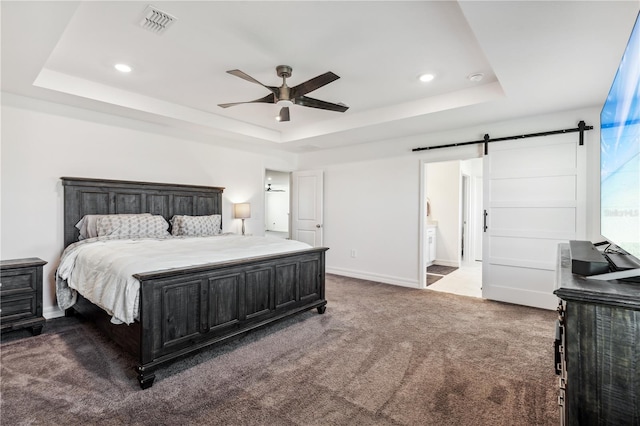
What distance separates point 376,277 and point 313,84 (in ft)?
11.6

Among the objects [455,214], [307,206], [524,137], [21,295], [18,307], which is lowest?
[18,307]

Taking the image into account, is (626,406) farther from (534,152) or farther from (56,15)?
(534,152)

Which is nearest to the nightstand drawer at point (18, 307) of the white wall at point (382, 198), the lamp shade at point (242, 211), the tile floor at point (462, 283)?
the lamp shade at point (242, 211)

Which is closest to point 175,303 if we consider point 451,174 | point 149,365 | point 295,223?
point 149,365

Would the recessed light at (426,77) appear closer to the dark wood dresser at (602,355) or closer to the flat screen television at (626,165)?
the flat screen television at (626,165)

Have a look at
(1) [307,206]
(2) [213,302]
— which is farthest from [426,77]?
(1) [307,206]

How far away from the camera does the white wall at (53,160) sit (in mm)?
3195

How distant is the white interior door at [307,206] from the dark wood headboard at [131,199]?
1784 mm

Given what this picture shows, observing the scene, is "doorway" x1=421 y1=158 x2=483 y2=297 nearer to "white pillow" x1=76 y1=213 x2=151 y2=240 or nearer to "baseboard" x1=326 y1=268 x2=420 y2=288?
"baseboard" x1=326 y1=268 x2=420 y2=288

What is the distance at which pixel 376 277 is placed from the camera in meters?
5.20

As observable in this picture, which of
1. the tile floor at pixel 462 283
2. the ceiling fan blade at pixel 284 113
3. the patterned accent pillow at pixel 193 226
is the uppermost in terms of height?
the ceiling fan blade at pixel 284 113

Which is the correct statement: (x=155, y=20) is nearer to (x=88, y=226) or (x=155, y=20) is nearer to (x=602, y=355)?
(x=88, y=226)

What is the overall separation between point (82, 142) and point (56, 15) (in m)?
2.14

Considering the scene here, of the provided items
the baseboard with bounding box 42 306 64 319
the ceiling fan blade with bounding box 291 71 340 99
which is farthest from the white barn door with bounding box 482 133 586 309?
the baseboard with bounding box 42 306 64 319
